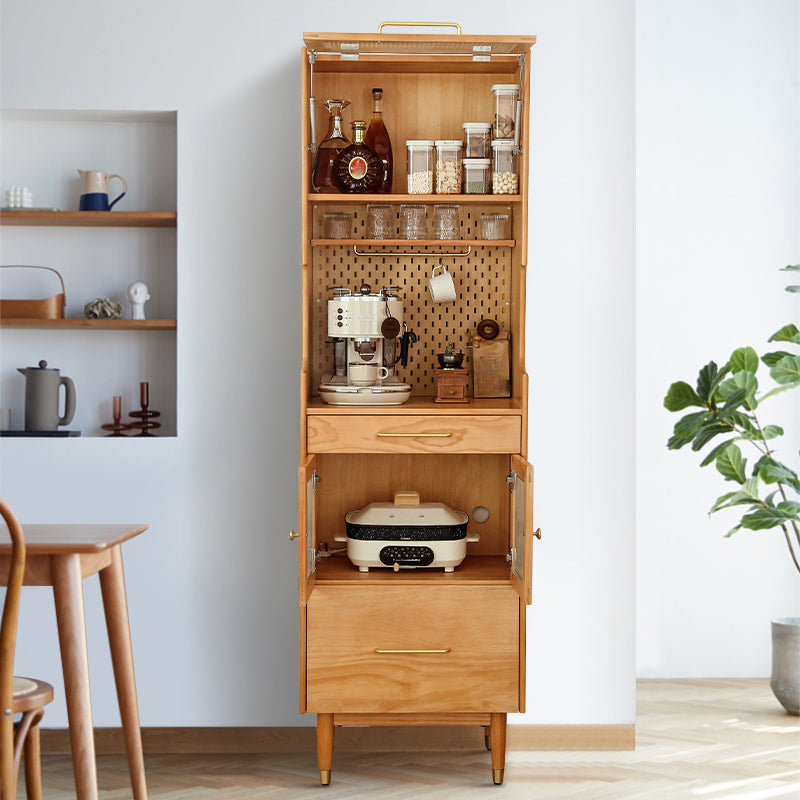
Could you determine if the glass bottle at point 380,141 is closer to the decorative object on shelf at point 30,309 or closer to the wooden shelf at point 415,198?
the wooden shelf at point 415,198

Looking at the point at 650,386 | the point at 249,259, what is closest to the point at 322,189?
the point at 249,259

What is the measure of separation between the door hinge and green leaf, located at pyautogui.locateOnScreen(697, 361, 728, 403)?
1552mm

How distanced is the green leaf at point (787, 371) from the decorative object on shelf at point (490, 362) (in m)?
0.94

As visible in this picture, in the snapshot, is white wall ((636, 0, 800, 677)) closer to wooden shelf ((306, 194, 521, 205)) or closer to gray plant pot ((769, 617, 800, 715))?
gray plant pot ((769, 617, 800, 715))

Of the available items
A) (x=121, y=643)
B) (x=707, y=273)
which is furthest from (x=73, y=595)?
(x=707, y=273)

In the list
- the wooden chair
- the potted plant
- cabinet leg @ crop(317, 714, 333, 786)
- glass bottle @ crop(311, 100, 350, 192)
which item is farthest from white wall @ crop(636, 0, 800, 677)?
the wooden chair

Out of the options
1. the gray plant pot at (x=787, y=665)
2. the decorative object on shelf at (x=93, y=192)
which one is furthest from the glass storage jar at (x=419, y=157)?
the gray plant pot at (x=787, y=665)

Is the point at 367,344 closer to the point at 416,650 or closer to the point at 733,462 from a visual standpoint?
the point at 416,650

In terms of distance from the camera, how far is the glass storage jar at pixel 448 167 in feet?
9.61

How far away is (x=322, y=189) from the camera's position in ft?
9.79

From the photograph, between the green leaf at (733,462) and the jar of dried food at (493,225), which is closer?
the jar of dried food at (493,225)

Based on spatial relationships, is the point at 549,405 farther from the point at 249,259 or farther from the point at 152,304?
the point at 152,304

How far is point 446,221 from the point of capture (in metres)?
3.08

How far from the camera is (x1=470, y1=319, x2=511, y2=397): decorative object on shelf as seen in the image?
3086 mm
